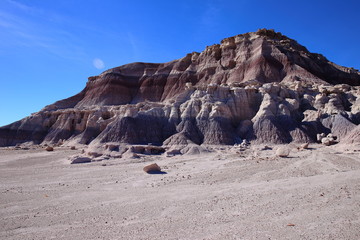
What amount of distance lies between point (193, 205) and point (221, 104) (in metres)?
23.1

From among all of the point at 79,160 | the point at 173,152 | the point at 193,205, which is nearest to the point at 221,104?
the point at 173,152

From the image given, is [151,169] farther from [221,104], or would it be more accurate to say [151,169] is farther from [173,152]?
[221,104]

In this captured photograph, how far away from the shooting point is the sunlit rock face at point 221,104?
91.0ft

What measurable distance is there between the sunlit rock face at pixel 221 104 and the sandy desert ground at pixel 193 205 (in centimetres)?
1348

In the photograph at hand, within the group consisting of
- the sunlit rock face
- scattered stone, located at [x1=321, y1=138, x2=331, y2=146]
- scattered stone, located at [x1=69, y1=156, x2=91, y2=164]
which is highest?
the sunlit rock face

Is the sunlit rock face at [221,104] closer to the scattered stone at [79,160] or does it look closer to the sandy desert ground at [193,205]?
the scattered stone at [79,160]

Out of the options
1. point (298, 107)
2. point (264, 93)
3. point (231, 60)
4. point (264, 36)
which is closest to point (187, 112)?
point (264, 93)

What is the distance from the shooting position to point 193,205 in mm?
8023

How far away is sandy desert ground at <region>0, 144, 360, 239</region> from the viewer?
235 inches

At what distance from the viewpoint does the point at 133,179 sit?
43.0ft

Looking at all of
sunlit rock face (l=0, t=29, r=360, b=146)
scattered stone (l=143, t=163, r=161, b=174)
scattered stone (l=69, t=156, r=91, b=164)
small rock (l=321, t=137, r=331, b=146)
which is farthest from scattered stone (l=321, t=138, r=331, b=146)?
scattered stone (l=69, t=156, r=91, b=164)

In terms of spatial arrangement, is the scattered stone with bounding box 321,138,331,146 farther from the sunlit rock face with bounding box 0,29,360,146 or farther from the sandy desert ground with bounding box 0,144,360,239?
the sandy desert ground with bounding box 0,144,360,239

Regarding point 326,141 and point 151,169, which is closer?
point 151,169

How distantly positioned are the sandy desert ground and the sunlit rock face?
13.5m
